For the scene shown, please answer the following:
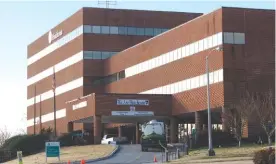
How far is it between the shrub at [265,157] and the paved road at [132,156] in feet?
66.5

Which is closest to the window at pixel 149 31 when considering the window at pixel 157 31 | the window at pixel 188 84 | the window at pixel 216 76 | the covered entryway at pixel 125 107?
the window at pixel 157 31

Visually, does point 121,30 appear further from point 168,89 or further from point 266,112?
point 266,112

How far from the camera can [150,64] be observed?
82.1 m

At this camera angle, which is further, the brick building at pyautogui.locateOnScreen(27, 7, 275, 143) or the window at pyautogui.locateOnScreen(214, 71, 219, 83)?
the window at pyautogui.locateOnScreen(214, 71, 219, 83)

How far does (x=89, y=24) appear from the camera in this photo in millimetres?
100562

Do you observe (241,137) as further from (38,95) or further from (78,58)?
(38,95)

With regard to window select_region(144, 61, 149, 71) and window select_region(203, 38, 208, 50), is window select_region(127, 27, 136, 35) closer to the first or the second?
window select_region(144, 61, 149, 71)

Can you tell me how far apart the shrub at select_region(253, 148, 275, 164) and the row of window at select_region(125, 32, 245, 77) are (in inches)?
1382

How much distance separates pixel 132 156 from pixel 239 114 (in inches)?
462

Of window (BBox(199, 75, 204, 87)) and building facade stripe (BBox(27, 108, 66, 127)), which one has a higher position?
window (BBox(199, 75, 204, 87))

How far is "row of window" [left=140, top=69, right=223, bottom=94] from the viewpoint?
6675cm

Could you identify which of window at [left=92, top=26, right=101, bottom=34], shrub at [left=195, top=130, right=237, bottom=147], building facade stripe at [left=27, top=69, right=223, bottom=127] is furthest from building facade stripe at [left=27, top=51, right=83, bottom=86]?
shrub at [left=195, top=130, right=237, bottom=147]

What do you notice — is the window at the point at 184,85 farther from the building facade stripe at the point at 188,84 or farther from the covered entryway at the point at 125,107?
the covered entryway at the point at 125,107

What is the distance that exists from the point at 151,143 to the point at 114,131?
134 feet
